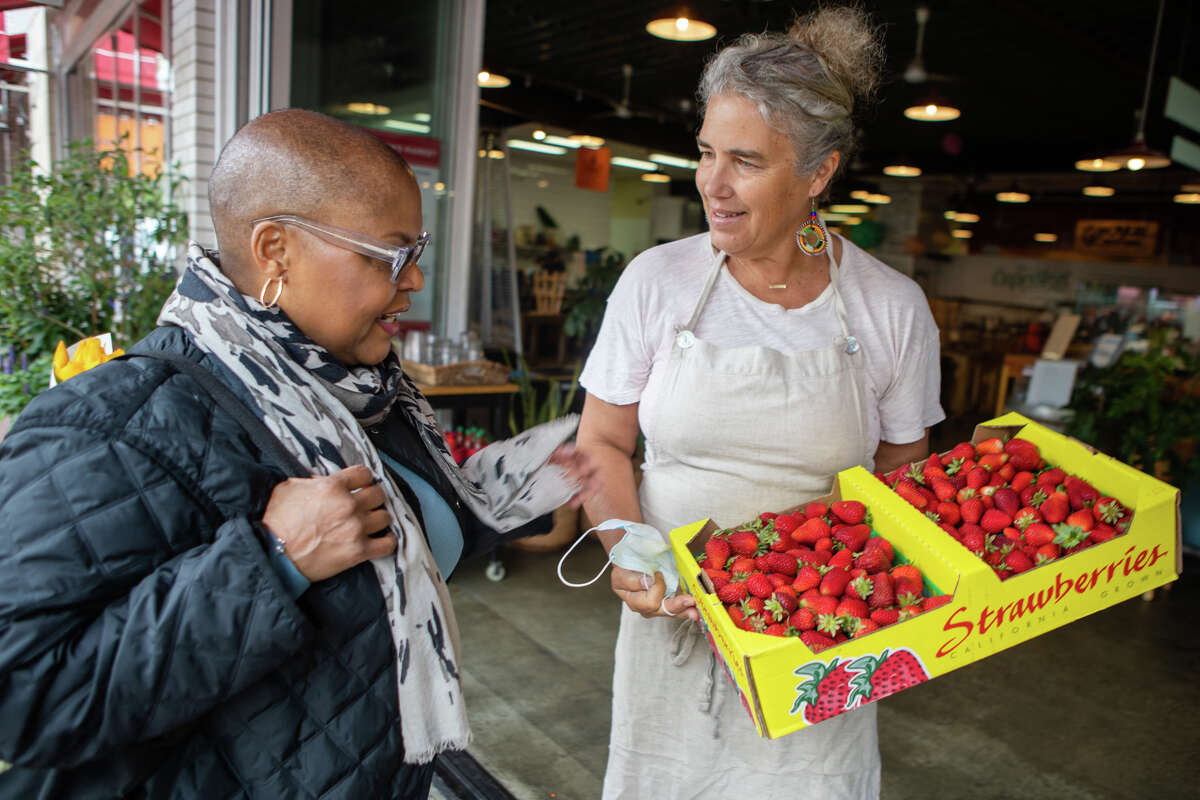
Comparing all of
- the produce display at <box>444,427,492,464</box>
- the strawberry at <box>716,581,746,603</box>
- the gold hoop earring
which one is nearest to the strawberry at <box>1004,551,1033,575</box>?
the strawberry at <box>716,581,746,603</box>

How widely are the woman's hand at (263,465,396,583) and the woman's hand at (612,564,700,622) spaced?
628 mm

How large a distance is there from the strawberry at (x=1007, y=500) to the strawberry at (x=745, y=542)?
1.42 feet

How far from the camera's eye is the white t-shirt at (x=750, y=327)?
5.41 feet

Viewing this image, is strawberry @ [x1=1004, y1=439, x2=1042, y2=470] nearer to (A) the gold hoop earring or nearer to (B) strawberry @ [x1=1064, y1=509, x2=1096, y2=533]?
(B) strawberry @ [x1=1064, y1=509, x2=1096, y2=533]

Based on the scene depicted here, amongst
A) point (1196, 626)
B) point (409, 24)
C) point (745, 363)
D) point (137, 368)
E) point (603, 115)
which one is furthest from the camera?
point (603, 115)

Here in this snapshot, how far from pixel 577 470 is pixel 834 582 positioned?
479 mm

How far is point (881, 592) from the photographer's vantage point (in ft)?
4.38

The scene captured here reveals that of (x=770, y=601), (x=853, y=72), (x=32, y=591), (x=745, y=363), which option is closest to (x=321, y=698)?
(x=32, y=591)

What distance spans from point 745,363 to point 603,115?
8756 mm

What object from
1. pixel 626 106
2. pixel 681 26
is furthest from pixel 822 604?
pixel 626 106

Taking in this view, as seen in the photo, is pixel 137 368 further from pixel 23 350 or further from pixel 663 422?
pixel 23 350

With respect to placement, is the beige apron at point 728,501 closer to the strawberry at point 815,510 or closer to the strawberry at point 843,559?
the strawberry at point 815,510

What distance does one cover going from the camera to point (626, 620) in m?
1.83

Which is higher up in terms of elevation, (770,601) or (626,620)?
(770,601)
